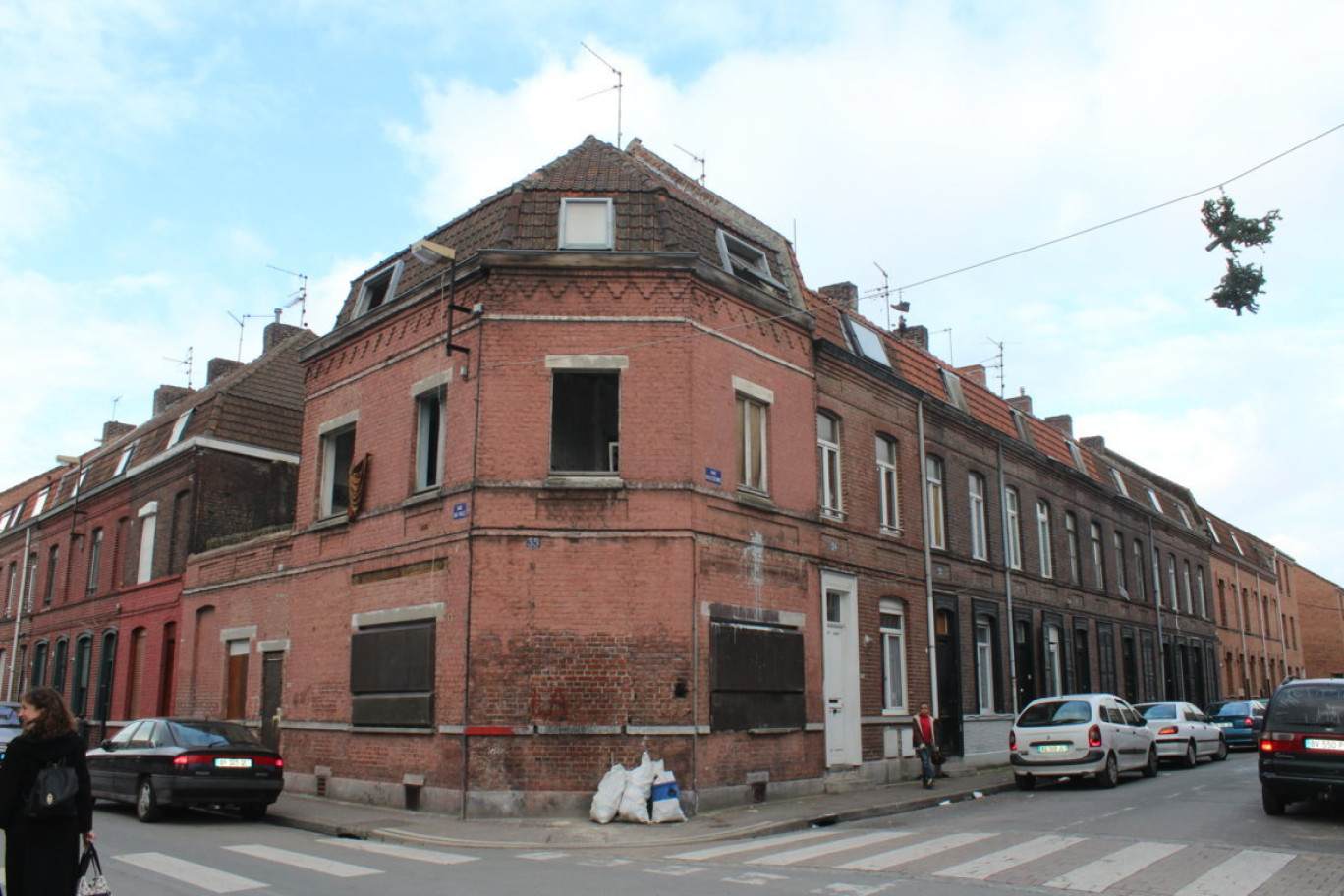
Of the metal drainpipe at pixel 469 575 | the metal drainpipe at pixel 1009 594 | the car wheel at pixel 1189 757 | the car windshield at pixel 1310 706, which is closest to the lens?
the car windshield at pixel 1310 706

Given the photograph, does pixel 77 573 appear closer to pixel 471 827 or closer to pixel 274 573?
pixel 274 573

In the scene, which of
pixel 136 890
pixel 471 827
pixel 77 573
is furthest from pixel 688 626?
pixel 77 573

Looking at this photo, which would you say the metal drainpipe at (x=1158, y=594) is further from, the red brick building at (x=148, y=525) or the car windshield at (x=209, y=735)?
the car windshield at (x=209, y=735)

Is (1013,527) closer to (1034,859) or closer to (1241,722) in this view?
(1241,722)

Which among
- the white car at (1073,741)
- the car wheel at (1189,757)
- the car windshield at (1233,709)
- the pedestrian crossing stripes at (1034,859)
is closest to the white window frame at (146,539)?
the pedestrian crossing stripes at (1034,859)

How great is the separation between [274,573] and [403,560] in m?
5.06

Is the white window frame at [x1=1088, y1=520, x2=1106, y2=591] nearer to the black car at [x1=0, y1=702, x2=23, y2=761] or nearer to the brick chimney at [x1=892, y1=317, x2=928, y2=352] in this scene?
the brick chimney at [x1=892, y1=317, x2=928, y2=352]

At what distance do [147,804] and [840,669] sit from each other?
36.4 feet

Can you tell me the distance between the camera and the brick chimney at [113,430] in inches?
1533

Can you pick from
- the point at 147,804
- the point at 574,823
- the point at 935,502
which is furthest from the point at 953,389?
the point at 147,804

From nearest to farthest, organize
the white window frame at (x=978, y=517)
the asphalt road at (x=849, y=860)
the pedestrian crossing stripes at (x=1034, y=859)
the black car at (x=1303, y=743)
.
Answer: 1. the asphalt road at (x=849, y=860)
2. the pedestrian crossing stripes at (x=1034, y=859)
3. the black car at (x=1303, y=743)
4. the white window frame at (x=978, y=517)

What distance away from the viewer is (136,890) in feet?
30.0

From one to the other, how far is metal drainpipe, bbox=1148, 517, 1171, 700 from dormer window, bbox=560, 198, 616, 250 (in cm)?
2671

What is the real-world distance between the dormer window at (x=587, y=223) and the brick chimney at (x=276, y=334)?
58.3ft
